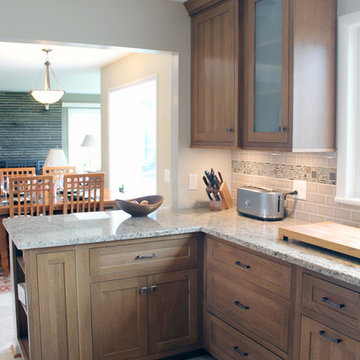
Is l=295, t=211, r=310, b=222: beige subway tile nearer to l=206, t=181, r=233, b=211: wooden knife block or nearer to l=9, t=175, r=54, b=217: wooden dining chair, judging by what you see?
l=206, t=181, r=233, b=211: wooden knife block

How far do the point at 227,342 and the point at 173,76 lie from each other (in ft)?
6.18

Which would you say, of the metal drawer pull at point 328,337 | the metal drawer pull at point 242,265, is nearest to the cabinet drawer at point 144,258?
the metal drawer pull at point 242,265

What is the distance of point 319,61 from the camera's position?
8.45 feet

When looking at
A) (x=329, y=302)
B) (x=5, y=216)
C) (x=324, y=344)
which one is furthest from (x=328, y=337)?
(x=5, y=216)

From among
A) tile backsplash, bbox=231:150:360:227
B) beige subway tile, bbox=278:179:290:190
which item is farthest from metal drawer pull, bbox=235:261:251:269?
beige subway tile, bbox=278:179:290:190

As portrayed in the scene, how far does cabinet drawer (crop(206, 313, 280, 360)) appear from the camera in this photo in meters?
2.40

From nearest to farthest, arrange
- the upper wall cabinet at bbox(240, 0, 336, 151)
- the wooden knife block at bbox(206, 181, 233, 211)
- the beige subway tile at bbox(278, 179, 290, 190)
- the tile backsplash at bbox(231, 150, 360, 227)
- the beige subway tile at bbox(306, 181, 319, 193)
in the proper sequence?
1. the upper wall cabinet at bbox(240, 0, 336, 151)
2. the tile backsplash at bbox(231, 150, 360, 227)
3. the beige subway tile at bbox(306, 181, 319, 193)
4. the beige subway tile at bbox(278, 179, 290, 190)
5. the wooden knife block at bbox(206, 181, 233, 211)

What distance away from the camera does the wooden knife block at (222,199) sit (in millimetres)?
3318

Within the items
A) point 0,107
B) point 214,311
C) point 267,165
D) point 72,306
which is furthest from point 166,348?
point 0,107

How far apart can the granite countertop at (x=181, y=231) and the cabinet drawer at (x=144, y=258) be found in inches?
2.8

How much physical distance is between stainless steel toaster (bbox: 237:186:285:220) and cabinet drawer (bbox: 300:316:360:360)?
916mm

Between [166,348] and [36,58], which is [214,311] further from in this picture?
[36,58]

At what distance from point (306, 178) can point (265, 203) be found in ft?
0.98

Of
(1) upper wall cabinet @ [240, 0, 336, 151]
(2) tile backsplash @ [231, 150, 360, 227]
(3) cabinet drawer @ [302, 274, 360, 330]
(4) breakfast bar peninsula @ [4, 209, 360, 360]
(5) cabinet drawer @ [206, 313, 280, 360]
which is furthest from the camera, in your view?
(2) tile backsplash @ [231, 150, 360, 227]
